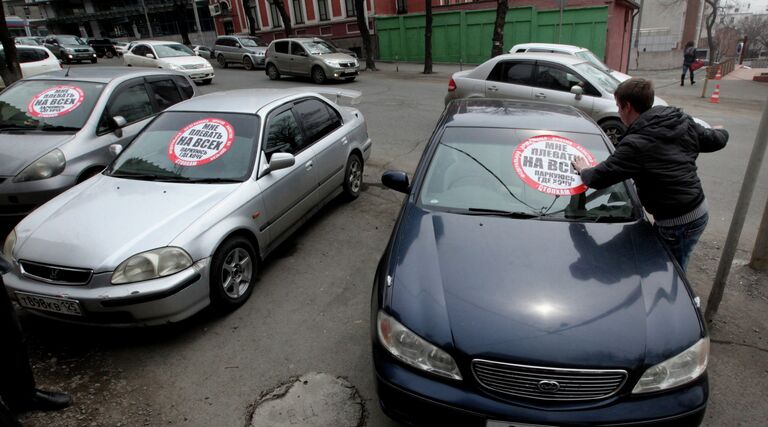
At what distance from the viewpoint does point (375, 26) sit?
27.1 m

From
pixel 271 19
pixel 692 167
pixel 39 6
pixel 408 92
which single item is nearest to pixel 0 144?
pixel 692 167

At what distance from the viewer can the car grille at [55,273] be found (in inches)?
123

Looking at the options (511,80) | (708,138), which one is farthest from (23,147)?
(511,80)

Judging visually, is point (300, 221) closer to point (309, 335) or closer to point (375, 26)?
point (309, 335)

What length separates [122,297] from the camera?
304cm

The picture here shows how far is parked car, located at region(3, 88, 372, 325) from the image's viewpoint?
313 cm

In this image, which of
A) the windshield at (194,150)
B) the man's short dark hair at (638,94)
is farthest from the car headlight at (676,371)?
the windshield at (194,150)

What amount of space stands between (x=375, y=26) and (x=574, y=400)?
27.7m

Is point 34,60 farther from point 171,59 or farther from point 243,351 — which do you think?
point 243,351

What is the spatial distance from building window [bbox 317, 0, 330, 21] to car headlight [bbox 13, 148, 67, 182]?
95.8 ft

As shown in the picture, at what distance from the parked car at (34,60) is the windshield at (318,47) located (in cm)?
811

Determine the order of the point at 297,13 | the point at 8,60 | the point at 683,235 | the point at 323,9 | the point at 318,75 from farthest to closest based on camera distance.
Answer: the point at 297,13 → the point at 323,9 → the point at 318,75 → the point at 8,60 → the point at 683,235

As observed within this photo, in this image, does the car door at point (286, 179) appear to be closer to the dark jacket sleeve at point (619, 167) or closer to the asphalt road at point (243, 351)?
the asphalt road at point (243, 351)

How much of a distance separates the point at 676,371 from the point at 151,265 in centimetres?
320
